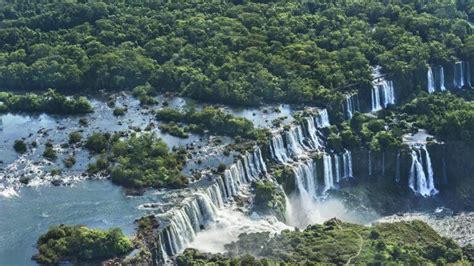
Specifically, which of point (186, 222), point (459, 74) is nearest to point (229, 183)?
point (186, 222)

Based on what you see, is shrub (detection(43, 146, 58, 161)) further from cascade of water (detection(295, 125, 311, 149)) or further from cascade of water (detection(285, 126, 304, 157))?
cascade of water (detection(295, 125, 311, 149))

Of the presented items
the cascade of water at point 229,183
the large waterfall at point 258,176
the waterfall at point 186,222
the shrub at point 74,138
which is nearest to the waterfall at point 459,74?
the large waterfall at point 258,176

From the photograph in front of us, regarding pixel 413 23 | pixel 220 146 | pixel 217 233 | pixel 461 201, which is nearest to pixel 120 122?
pixel 220 146

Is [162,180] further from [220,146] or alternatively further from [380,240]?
[380,240]

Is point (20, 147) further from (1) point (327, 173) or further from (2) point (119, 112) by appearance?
(1) point (327, 173)

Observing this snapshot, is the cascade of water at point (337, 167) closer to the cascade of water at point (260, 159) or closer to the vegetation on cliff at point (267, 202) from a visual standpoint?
the cascade of water at point (260, 159)

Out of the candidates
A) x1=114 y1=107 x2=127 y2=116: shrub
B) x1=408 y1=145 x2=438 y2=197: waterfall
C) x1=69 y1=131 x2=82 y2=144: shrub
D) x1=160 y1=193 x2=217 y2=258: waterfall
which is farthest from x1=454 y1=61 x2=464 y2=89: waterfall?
x1=69 y1=131 x2=82 y2=144: shrub
